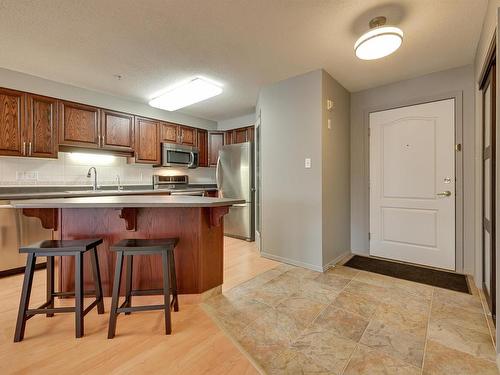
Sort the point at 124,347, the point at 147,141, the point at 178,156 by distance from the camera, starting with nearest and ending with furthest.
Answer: the point at 124,347, the point at 147,141, the point at 178,156

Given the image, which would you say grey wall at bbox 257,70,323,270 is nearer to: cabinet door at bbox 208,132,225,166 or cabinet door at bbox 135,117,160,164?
cabinet door at bbox 208,132,225,166

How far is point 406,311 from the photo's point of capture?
2002 mm

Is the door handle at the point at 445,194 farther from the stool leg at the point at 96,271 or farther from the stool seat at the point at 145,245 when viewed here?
the stool leg at the point at 96,271

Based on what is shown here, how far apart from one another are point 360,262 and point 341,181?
3.59ft

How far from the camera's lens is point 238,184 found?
4.44 metres

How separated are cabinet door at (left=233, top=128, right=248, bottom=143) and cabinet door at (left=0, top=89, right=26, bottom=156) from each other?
3127 mm

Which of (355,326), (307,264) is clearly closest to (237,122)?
(307,264)

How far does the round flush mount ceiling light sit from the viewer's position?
188 cm

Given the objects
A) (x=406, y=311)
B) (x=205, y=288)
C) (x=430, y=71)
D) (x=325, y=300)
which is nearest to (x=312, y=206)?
(x=325, y=300)

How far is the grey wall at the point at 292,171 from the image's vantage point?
114 inches

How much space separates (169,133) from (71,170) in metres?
1.63

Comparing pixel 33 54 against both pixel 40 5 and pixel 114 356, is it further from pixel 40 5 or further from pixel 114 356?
pixel 114 356

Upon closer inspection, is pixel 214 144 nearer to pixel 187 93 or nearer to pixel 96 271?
pixel 187 93

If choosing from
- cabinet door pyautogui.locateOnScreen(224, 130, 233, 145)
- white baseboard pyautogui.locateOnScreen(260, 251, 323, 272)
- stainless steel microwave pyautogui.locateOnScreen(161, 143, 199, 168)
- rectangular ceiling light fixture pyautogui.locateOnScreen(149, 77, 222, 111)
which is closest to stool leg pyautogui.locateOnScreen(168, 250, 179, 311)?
white baseboard pyautogui.locateOnScreen(260, 251, 323, 272)
